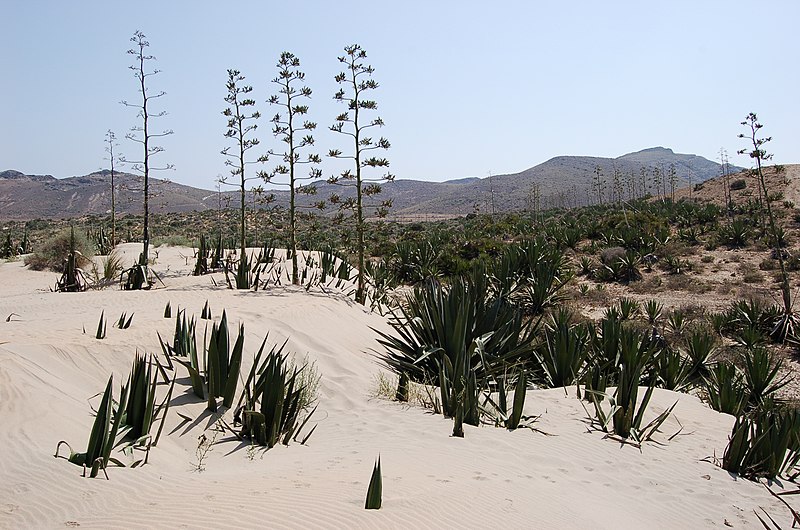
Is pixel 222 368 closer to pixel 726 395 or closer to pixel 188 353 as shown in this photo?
pixel 188 353

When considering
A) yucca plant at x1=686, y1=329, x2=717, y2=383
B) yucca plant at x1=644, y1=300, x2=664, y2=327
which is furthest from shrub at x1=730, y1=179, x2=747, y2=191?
yucca plant at x1=686, y1=329, x2=717, y2=383

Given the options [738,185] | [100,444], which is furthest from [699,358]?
[738,185]

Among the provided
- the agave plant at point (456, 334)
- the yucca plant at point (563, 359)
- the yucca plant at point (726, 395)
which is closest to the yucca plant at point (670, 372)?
the yucca plant at point (726, 395)

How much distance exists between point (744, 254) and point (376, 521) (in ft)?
71.6

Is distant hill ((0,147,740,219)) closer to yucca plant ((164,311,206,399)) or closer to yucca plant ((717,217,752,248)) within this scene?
yucca plant ((717,217,752,248))

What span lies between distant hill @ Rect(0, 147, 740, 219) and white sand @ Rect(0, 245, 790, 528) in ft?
161

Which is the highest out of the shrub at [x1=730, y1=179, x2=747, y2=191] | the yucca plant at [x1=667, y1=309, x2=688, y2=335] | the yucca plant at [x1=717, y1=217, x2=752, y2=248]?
the shrub at [x1=730, y1=179, x2=747, y2=191]

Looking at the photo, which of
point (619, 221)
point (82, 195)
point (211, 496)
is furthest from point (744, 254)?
point (82, 195)

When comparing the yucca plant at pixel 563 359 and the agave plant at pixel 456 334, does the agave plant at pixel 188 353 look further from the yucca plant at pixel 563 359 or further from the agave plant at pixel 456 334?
the yucca plant at pixel 563 359

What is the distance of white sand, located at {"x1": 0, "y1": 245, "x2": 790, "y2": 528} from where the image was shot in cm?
342

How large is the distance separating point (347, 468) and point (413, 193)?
146378 mm

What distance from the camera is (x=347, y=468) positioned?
4422 millimetres

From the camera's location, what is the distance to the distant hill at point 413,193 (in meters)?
84.0

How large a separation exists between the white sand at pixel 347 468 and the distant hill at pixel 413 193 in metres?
49.1
